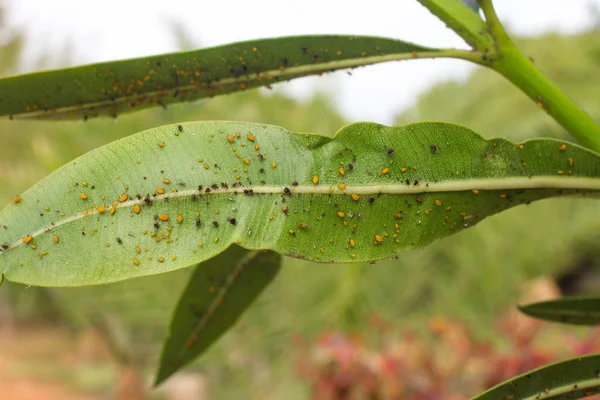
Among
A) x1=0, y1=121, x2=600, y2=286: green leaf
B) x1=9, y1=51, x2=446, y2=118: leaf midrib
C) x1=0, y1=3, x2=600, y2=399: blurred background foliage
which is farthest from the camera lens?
x1=0, y1=3, x2=600, y2=399: blurred background foliage

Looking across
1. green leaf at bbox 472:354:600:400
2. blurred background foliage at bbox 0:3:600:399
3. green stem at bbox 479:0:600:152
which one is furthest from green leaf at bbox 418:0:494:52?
blurred background foliage at bbox 0:3:600:399

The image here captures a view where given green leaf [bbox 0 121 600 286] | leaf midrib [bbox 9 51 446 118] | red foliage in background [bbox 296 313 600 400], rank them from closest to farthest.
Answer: green leaf [bbox 0 121 600 286], leaf midrib [bbox 9 51 446 118], red foliage in background [bbox 296 313 600 400]

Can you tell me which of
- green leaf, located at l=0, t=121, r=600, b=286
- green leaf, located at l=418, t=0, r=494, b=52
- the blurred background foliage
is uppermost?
the blurred background foliage

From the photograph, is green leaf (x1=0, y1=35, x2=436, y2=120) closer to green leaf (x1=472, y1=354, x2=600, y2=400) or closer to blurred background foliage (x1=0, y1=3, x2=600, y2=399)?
green leaf (x1=472, y1=354, x2=600, y2=400)

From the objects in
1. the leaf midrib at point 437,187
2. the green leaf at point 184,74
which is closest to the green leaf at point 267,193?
the leaf midrib at point 437,187

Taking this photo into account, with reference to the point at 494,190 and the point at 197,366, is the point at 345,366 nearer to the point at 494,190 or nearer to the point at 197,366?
the point at 494,190

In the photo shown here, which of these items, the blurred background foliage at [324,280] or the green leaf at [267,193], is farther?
the blurred background foliage at [324,280]

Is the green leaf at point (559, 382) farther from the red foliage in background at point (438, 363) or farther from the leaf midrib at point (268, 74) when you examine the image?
the red foliage in background at point (438, 363)
